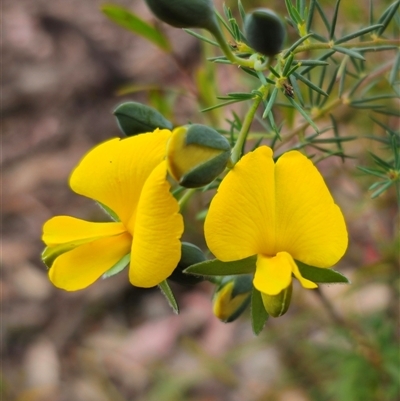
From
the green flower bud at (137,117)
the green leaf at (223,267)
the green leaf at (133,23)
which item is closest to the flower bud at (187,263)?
the green leaf at (223,267)

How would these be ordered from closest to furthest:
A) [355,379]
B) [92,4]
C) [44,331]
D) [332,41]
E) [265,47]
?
[265,47], [332,41], [355,379], [44,331], [92,4]

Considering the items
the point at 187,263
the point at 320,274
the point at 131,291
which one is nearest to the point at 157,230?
the point at 187,263

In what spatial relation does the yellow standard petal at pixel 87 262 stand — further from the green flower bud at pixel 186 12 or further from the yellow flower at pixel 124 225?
the green flower bud at pixel 186 12

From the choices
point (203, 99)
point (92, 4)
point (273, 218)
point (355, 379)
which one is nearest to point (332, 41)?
point (273, 218)

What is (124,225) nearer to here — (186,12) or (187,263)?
(187,263)

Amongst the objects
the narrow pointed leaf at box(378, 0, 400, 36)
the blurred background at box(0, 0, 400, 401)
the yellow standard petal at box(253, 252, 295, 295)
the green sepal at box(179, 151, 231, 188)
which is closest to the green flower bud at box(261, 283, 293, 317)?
the yellow standard petal at box(253, 252, 295, 295)

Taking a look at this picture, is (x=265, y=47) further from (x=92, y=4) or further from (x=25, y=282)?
(x=92, y=4)
